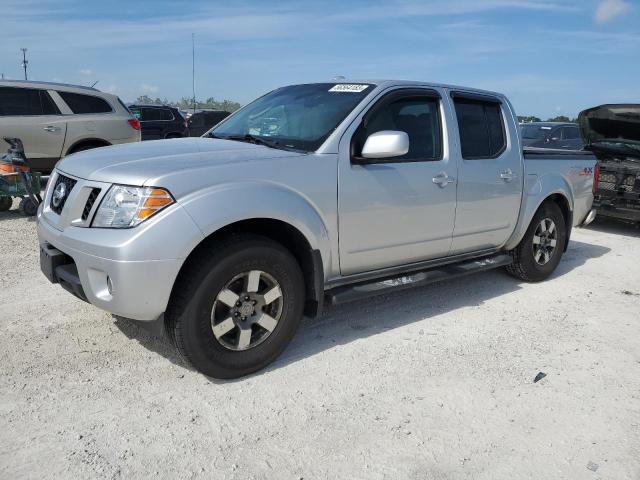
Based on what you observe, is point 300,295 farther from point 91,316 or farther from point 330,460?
point 91,316

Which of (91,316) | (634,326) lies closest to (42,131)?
(91,316)

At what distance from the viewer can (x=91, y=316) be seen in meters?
4.05

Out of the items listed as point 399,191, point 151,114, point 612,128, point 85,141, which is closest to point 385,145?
point 399,191

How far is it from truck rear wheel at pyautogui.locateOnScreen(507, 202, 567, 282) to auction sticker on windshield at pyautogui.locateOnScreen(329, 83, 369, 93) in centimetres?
228

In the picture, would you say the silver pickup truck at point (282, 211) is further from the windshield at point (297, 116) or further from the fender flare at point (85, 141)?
the fender flare at point (85, 141)

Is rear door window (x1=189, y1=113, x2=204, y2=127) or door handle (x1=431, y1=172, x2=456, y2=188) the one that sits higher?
rear door window (x1=189, y1=113, x2=204, y2=127)

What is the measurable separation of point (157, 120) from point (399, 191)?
14.6 meters

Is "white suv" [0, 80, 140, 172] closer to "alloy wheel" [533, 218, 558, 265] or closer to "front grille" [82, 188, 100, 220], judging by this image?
"front grille" [82, 188, 100, 220]

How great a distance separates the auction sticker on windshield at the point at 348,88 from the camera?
156 inches

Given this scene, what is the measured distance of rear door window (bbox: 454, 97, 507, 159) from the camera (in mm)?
4496

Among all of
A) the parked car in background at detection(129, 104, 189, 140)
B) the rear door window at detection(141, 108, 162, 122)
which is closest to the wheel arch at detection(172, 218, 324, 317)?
the parked car in background at detection(129, 104, 189, 140)

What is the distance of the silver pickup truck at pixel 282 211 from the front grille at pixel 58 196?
0.04 feet

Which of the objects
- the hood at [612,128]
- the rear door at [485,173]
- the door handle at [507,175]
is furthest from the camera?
the hood at [612,128]

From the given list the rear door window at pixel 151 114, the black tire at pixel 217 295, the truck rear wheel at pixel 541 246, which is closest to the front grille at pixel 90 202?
the black tire at pixel 217 295
